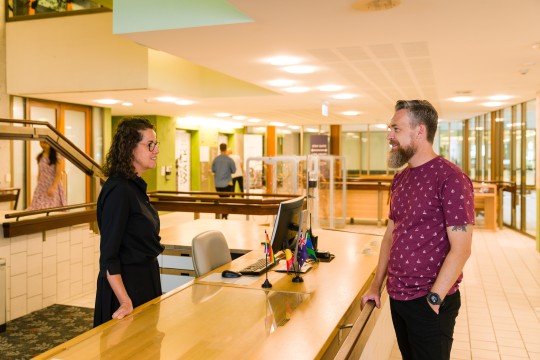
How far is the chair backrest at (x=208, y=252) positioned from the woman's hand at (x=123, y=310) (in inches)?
35.4

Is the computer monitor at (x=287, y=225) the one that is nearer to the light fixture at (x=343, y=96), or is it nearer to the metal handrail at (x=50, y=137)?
the metal handrail at (x=50, y=137)

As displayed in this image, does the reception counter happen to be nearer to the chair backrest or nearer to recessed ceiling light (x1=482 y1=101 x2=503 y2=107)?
the chair backrest

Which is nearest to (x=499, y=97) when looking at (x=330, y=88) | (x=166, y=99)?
(x=330, y=88)

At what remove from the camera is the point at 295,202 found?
3566 mm

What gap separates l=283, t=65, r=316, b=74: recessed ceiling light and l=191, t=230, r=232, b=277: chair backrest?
396 cm

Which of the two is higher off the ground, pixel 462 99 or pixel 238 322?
pixel 462 99

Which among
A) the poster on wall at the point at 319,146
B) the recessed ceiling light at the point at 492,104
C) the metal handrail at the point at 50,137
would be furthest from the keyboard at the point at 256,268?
the poster on wall at the point at 319,146

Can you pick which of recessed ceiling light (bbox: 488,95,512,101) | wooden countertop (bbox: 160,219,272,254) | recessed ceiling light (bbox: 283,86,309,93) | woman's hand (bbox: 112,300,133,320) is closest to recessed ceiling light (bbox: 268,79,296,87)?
recessed ceiling light (bbox: 283,86,309,93)

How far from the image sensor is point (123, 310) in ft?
8.34

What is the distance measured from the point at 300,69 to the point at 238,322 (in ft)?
17.9

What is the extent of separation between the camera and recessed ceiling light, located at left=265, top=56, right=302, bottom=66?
6.69 m

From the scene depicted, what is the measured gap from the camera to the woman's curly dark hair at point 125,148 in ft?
8.74

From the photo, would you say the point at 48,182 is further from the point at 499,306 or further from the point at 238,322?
the point at 499,306

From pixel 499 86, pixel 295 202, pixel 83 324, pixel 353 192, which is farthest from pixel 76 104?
pixel 295 202
